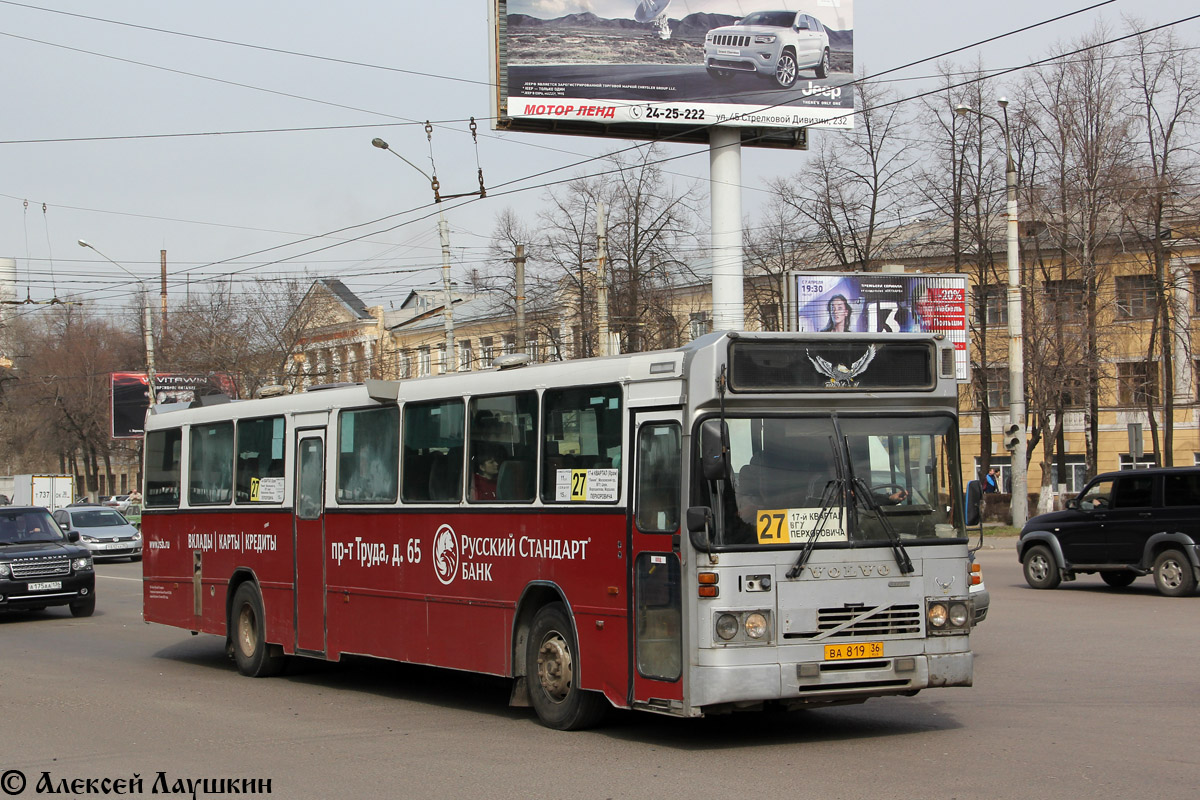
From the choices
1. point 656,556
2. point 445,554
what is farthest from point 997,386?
point 656,556

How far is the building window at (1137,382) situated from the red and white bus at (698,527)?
38.5 metres

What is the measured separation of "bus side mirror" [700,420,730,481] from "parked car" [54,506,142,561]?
31322mm

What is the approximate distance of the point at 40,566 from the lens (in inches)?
829

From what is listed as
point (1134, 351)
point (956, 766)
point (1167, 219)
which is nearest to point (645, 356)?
point (956, 766)

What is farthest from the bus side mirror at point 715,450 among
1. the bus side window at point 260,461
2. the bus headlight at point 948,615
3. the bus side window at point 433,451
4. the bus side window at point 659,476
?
the bus side window at point 260,461

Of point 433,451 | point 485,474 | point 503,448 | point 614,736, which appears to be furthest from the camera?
point 433,451

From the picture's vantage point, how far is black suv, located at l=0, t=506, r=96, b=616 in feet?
68.3

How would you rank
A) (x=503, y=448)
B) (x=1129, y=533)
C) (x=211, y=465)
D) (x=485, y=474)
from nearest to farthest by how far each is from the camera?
(x=503, y=448), (x=485, y=474), (x=211, y=465), (x=1129, y=533)

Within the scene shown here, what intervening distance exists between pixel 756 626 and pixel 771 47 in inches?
1323

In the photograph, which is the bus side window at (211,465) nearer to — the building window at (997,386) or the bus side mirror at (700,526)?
the bus side mirror at (700,526)

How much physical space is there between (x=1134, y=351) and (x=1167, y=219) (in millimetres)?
8749

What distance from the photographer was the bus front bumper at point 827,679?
8500 mm

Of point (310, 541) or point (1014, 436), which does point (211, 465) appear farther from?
point (1014, 436)

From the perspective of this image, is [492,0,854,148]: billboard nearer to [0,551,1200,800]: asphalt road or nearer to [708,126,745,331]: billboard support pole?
[708,126,745,331]: billboard support pole
